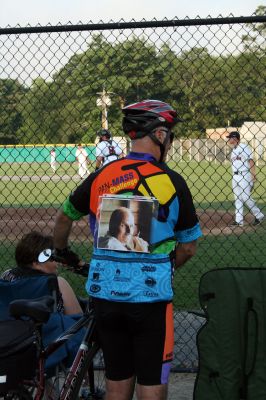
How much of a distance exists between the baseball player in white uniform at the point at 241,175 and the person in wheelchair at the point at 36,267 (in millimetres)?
9982

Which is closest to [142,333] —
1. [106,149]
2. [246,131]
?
[106,149]

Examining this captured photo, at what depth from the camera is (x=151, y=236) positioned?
309 centimetres

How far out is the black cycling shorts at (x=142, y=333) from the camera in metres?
3.09

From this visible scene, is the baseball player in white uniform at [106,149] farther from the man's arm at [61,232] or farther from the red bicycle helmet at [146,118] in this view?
the red bicycle helmet at [146,118]

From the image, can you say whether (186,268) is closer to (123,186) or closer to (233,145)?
(233,145)

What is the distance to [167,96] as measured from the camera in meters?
13.0

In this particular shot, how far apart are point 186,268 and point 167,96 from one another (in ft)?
15.1

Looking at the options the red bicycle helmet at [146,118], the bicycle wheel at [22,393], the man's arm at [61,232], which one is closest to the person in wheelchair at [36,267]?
the man's arm at [61,232]

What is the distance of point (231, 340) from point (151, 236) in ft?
3.08

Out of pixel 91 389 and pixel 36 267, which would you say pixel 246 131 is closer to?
pixel 36 267

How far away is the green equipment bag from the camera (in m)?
3.69

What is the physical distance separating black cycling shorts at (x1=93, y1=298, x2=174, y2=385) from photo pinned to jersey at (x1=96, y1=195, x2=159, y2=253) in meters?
0.25

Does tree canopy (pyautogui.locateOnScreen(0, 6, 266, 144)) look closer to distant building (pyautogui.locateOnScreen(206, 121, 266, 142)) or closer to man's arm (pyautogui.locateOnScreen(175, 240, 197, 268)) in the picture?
distant building (pyautogui.locateOnScreen(206, 121, 266, 142))

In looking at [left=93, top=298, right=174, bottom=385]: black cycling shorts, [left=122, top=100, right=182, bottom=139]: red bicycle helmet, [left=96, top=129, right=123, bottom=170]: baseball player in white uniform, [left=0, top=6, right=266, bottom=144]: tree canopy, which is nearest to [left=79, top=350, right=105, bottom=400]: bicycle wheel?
[left=93, top=298, right=174, bottom=385]: black cycling shorts
